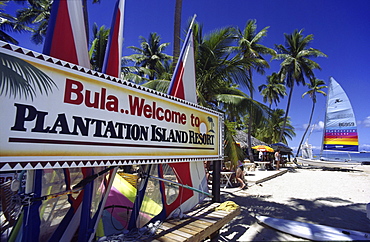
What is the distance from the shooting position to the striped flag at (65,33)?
254 cm

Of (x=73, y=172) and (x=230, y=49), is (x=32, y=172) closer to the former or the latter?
(x=73, y=172)

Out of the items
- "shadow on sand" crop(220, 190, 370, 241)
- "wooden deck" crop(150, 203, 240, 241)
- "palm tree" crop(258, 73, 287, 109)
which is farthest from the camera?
"palm tree" crop(258, 73, 287, 109)

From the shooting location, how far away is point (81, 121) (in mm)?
2299

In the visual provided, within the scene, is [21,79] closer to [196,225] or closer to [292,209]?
[196,225]

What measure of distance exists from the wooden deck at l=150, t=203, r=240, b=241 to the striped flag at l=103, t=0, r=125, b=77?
8.03ft

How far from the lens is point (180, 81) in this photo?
4.43 meters

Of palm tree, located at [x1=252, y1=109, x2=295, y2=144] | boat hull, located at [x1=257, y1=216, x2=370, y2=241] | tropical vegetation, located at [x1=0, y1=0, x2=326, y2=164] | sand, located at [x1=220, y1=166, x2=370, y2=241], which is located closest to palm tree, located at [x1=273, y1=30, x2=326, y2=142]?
tropical vegetation, located at [x1=0, y1=0, x2=326, y2=164]

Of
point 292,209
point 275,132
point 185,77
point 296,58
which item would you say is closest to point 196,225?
point 185,77

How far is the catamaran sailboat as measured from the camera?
2167 centimetres

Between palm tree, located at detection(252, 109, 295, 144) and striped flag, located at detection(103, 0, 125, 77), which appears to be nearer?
striped flag, located at detection(103, 0, 125, 77)

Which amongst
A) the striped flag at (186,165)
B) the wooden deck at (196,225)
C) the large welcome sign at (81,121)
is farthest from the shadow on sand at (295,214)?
the large welcome sign at (81,121)

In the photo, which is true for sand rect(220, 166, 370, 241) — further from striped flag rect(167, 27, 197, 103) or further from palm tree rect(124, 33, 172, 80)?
palm tree rect(124, 33, 172, 80)

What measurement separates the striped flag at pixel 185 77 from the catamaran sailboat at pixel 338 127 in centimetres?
2327

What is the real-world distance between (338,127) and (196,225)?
81.4 ft
